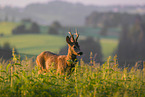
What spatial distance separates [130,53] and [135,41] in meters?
4.33

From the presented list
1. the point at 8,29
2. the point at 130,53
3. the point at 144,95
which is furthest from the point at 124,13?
the point at 144,95

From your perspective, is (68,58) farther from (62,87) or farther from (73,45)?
(62,87)

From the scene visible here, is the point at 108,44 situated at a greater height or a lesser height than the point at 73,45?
greater

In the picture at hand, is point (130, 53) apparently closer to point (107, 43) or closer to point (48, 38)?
point (107, 43)

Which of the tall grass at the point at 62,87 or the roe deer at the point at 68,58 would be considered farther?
the roe deer at the point at 68,58

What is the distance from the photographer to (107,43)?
35.0m

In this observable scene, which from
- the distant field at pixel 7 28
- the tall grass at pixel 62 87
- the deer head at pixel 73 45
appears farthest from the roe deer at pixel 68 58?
the distant field at pixel 7 28

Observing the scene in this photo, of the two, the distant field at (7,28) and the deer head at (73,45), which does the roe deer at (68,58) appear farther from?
the distant field at (7,28)

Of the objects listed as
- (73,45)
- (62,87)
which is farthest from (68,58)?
(62,87)

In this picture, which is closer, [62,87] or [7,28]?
[62,87]

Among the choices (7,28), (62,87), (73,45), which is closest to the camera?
(62,87)

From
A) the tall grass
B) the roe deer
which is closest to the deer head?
the roe deer

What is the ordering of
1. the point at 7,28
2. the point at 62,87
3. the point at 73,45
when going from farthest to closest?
the point at 7,28, the point at 73,45, the point at 62,87

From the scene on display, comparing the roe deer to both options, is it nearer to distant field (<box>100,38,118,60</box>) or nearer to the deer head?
the deer head
